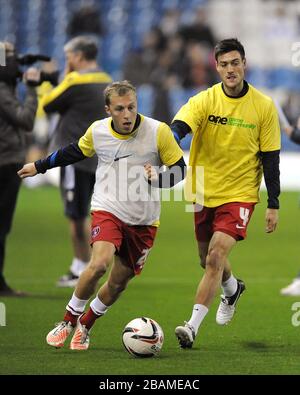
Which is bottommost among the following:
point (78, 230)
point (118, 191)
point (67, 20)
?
point (78, 230)

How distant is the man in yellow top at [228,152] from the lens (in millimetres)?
8312

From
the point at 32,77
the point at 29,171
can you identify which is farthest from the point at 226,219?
the point at 32,77

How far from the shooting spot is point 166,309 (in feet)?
33.9

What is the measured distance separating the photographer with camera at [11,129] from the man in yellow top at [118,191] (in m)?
2.89

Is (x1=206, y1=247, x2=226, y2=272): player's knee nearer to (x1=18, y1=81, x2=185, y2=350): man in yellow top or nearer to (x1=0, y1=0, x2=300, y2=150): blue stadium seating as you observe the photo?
(x1=18, y1=81, x2=185, y2=350): man in yellow top

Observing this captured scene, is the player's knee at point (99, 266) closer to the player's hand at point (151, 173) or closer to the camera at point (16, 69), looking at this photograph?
the player's hand at point (151, 173)

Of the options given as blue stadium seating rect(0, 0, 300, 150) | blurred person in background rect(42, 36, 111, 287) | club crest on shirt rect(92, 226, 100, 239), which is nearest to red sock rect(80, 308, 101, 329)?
club crest on shirt rect(92, 226, 100, 239)

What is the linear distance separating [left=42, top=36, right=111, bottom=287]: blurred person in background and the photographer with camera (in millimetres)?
790

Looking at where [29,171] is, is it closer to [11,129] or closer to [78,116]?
[11,129]

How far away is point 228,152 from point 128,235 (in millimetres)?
1060

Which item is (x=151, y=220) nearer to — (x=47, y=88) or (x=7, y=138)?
(x=7, y=138)

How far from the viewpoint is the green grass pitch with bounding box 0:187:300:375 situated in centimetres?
745

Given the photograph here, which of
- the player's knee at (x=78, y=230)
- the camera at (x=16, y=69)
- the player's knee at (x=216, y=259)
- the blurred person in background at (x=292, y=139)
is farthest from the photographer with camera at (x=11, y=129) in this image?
the player's knee at (x=216, y=259)

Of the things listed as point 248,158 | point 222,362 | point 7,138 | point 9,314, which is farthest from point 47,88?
point 222,362
